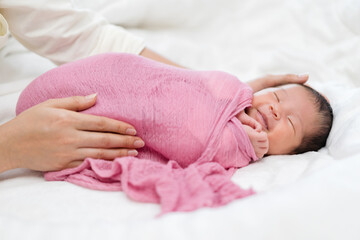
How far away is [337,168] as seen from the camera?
0.71 metres

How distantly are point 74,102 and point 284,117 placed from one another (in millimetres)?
541

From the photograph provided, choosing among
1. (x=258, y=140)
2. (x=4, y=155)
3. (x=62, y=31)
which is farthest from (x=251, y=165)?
(x=62, y=31)

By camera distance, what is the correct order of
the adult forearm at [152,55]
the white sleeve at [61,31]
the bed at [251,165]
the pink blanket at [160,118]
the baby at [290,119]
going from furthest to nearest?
1. the adult forearm at [152,55]
2. the white sleeve at [61,31]
3. the baby at [290,119]
4. the pink blanket at [160,118]
5. the bed at [251,165]

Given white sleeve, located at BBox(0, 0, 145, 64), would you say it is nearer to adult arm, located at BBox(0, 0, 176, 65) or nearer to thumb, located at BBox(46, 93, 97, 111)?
adult arm, located at BBox(0, 0, 176, 65)

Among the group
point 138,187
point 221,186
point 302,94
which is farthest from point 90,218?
point 302,94

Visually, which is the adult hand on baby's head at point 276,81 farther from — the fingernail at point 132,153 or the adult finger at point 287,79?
the fingernail at point 132,153

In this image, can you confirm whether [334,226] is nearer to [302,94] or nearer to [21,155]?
[302,94]

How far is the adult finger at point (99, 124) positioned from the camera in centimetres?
86

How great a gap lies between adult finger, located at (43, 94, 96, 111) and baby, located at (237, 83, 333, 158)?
372 millimetres

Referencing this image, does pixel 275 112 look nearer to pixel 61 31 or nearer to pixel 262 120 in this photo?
pixel 262 120

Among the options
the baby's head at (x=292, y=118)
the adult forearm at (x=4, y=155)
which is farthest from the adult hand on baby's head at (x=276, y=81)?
the adult forearm at (x=4, y=155)

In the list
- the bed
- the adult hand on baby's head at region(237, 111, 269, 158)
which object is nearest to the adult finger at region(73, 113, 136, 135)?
the bed

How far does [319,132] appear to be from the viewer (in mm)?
1045

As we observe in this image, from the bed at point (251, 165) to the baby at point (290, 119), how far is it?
4 cm
